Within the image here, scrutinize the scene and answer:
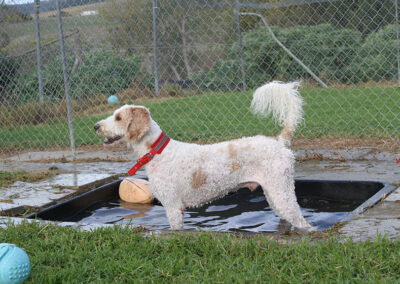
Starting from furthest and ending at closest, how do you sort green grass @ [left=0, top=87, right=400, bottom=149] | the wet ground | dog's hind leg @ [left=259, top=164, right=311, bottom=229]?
1. green grass @ [left=0, top=87, right=400, bottom=149]
2. dog's hind leg @ [left=259, top=164, right=311, bottom=229]
3. the wet ground

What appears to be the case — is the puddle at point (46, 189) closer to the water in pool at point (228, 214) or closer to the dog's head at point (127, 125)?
the water in pool at point (228, 214)

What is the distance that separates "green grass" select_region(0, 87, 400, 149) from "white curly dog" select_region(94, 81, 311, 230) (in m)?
3.11

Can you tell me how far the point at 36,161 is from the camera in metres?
7.22

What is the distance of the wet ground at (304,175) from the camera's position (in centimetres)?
339

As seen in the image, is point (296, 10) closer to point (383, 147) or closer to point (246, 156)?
point (383, 147)

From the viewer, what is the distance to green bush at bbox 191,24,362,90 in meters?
8.79

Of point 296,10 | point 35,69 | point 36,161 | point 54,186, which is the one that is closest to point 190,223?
point 54,186

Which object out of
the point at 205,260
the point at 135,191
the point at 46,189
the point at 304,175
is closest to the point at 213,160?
the point at 205,260

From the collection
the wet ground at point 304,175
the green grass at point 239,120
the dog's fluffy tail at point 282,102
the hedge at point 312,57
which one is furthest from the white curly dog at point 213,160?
the hedge at point 312,57

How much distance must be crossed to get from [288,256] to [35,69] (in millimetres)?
8985

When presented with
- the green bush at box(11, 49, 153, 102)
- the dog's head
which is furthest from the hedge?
the dog's head

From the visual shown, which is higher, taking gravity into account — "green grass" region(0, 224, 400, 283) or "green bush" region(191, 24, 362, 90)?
"green bush" region(191, 24, 362, 90)

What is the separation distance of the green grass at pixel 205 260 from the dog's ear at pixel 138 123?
894mm

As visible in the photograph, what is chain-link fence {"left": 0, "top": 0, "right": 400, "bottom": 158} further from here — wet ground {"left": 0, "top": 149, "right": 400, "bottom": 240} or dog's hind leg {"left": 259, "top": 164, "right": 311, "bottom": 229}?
dog's hind leg {"left": 259, "top": 164, "right": 311, "bottom": 229}
